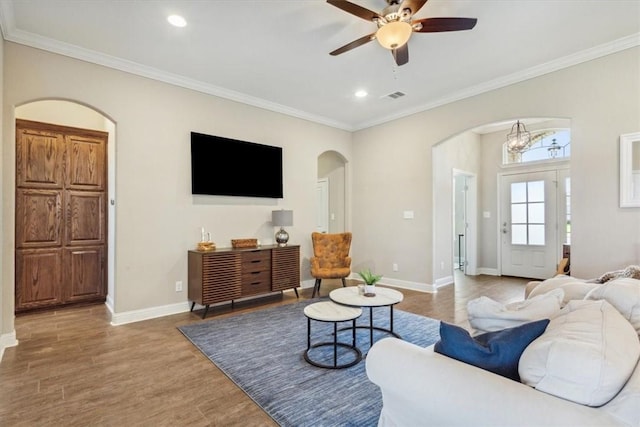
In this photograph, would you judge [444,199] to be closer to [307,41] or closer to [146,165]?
[307,41]

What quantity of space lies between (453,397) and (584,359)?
1.32 ft

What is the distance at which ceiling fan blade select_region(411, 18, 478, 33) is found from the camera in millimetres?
2412

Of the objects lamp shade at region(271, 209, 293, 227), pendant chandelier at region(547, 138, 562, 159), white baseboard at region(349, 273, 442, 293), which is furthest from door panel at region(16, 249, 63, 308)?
pendant chandelier at region(547, 138, 562, 159)

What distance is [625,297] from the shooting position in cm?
140

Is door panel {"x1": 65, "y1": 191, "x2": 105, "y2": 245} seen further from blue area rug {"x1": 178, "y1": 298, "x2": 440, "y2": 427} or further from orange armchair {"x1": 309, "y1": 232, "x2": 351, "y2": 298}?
orange armchair {"x1": 309, "y1": 232, "x2": 351, "y2": 298}

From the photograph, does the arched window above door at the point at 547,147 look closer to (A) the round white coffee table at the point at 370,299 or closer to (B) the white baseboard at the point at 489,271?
(B) the white baseboard at the point at 489,271

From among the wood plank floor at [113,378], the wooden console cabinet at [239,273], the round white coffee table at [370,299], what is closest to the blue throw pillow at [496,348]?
the wood plank floor at [113,378]

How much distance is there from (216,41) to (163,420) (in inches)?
126

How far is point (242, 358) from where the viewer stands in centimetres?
270

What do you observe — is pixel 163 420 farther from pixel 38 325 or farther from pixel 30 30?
pixel 30 30

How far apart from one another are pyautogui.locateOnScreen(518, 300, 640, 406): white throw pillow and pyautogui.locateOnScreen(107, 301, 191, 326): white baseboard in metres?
3.83

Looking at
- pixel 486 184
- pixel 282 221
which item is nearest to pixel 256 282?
pixel 282 221

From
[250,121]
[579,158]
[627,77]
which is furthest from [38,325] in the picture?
[627,77]

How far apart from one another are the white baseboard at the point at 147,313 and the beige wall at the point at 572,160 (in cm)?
329
